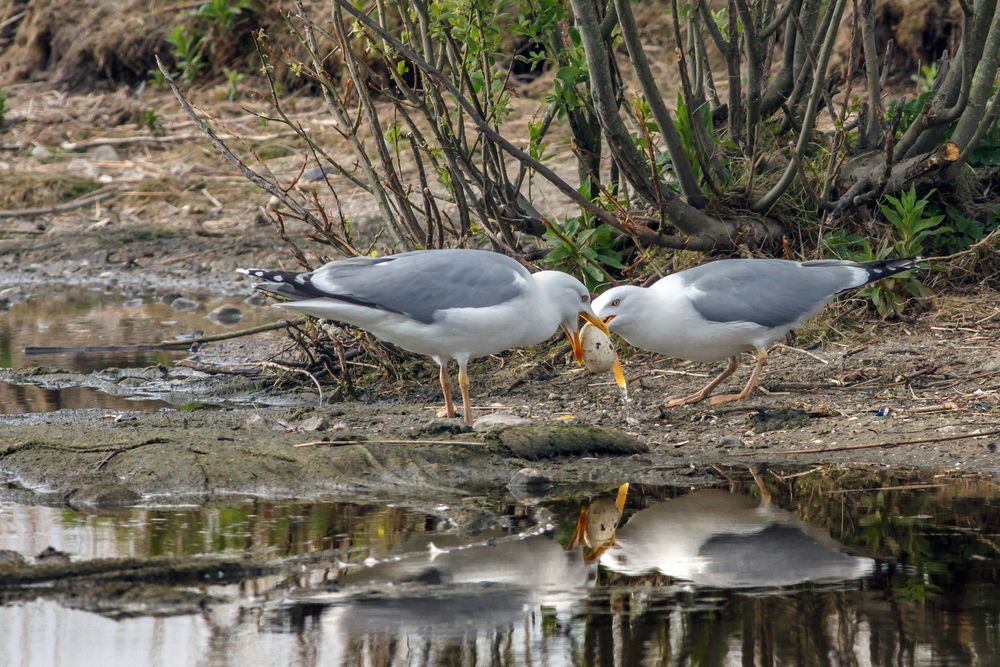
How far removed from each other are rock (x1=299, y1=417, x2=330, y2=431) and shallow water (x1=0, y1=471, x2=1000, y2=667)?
1.34 meters

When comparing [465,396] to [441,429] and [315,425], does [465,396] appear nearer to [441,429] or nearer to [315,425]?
[441,429]

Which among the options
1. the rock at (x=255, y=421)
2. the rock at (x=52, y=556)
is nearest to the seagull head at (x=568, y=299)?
the rock at (x=255, y=421)

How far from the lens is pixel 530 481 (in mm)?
5285

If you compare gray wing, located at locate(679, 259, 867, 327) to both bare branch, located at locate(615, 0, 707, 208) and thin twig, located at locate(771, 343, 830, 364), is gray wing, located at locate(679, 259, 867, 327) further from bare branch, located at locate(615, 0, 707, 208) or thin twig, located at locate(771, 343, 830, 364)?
bare branch, located at locate(615, 0, 707, 208)

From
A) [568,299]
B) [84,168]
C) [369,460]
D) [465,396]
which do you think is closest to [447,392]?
[465,396]

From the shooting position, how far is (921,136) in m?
7.86

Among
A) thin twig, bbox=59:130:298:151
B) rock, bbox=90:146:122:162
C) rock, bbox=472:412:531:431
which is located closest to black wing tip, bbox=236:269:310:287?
rock, bbox=472:412:531:431

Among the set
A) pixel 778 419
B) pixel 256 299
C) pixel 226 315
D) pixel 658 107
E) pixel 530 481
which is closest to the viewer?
pixel 530 481

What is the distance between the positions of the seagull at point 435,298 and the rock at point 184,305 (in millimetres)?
4899

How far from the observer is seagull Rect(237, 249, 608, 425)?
6152mm

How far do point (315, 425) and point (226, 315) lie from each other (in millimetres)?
4237

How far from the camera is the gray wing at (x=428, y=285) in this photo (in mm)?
6152

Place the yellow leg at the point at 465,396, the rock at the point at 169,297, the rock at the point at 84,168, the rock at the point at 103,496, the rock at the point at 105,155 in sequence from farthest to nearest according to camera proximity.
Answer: the rock at the point at 105,155
the rock at the point at 84,168
the rock at the point at 169,297
the yellow leg at the point at 465,396
the rock at the point at 103,496

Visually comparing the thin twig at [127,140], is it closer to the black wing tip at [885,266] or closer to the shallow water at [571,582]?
the black wing tip at [885,266]
